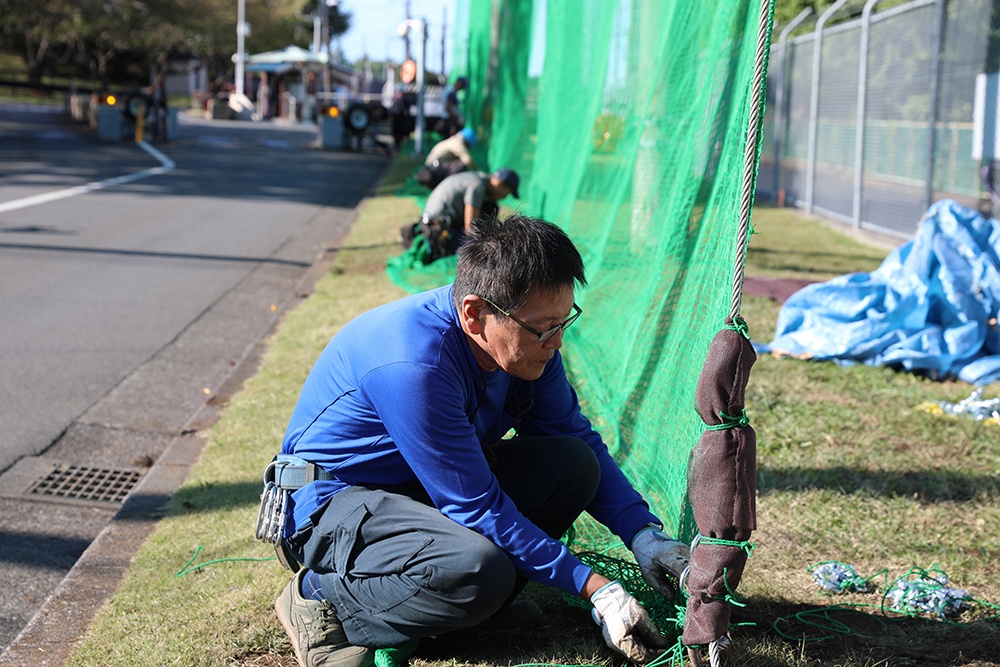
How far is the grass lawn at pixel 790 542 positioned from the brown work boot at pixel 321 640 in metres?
0.12

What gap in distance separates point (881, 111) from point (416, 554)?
1038 cm

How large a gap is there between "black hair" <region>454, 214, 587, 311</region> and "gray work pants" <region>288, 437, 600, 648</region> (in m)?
0.56

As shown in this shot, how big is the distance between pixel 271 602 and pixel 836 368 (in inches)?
150

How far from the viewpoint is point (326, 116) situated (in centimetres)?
→ 2669

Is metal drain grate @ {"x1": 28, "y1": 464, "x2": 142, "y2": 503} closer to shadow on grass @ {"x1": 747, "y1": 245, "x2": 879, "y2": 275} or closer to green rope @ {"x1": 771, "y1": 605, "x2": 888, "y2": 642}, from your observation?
green rope @ {"x1": 771, "y1": 605, "x2": 888, "y2": 642}

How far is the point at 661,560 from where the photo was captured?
2592 mm

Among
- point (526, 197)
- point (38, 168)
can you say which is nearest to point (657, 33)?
point (526, 197)

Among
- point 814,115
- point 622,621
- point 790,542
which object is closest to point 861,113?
point 814,115

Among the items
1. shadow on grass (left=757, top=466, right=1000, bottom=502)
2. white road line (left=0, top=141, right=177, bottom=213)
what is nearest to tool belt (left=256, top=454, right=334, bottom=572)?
shadow on grass (left=757, top=466, right=1000, bottom=502)

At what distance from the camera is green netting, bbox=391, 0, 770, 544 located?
3.24 metres

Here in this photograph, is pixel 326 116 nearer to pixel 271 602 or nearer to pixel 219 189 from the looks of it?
pixel 219 189

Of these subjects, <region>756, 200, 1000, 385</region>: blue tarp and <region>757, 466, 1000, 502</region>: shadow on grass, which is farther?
<region>756, 200, 1000, 385</region>: blue tarp

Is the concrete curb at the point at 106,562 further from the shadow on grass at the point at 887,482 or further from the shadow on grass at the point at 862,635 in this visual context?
the shadow on grass at the point at 887,482

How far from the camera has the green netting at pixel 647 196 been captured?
3240mm
